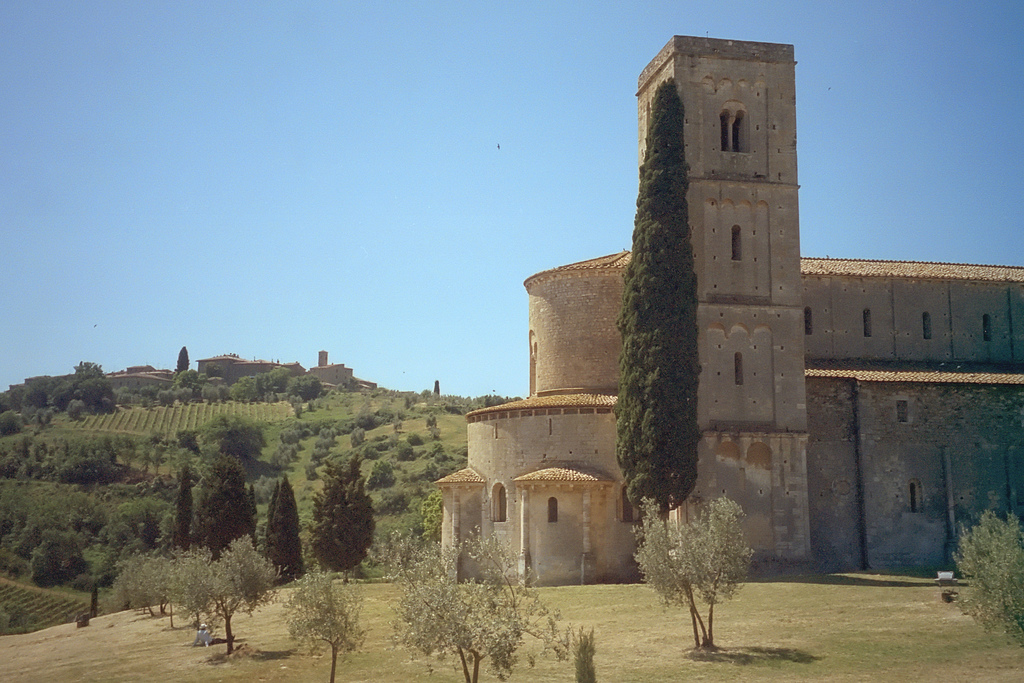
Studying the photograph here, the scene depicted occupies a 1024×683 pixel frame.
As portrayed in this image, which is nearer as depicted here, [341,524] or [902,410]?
[902,410]

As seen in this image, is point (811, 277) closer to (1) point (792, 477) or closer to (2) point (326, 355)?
(1) point (792, 477)

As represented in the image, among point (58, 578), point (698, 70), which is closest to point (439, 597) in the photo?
point (698, 70)

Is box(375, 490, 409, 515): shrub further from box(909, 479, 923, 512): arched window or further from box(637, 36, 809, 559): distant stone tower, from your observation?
box(909, 479, 923, 512): arched window

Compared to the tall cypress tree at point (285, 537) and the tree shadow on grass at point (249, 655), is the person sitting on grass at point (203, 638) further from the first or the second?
the tall cypress tree at point (285, 537)

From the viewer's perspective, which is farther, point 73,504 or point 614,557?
point 73,504

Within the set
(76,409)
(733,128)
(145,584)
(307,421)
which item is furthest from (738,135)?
(76,409)

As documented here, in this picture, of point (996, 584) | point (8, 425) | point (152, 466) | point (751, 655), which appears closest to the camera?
point (996, 584)

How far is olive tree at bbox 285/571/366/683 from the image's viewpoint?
19.3m

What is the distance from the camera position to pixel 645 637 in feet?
74.2

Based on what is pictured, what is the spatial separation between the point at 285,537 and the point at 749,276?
82.3 feet

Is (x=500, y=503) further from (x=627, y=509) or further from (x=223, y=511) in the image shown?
(x=223, y=511)

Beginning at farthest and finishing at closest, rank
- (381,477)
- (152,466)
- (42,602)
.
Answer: (152,466), (381,477), (42,602)

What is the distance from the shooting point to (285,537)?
4484 cm

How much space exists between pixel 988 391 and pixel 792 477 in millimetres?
8988
